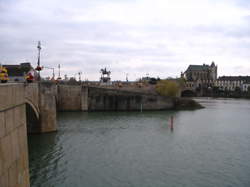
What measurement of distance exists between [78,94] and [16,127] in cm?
5013

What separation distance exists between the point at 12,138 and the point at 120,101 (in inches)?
2035

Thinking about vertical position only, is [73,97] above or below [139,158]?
above

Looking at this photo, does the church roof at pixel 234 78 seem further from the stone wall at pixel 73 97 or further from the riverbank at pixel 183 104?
the stone wall at pixel 73 97

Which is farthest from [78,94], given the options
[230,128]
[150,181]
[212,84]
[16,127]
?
[212,84]

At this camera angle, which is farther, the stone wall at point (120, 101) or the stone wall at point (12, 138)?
the stone wall at point (120, 101)

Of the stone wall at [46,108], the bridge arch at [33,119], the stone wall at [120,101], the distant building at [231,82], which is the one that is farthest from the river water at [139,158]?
the distant building at [231,82]

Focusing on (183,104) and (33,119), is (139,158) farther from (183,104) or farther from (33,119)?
(183,104)

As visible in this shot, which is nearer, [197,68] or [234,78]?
[234,78]

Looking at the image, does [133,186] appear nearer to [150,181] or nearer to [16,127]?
[150,181]

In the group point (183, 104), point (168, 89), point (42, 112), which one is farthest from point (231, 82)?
point (42, 112)

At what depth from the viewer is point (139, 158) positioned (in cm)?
2184

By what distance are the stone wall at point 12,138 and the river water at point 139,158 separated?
284 inches

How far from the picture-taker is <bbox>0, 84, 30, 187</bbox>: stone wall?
7637mm

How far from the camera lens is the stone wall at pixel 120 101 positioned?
59094 mm
